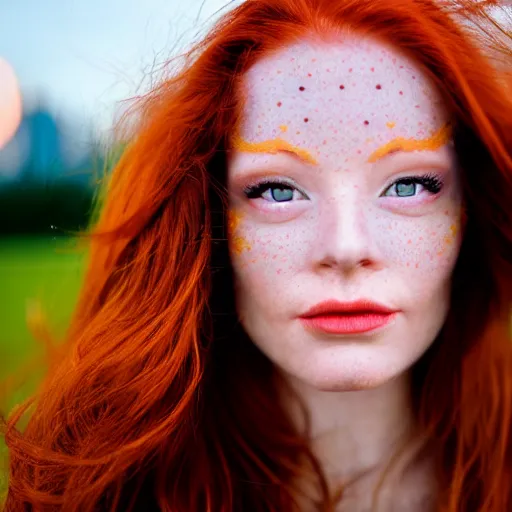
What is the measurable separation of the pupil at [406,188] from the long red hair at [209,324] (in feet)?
0.36

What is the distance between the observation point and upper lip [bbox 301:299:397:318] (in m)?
0.87

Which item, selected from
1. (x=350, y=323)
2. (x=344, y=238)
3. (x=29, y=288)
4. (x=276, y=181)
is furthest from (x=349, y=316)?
(x=29, y=288)

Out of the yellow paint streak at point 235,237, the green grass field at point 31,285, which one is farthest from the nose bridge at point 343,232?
the green grass field at point 31,285

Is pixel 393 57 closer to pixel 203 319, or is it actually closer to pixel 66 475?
pixel 203 319

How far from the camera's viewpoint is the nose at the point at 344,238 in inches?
33.4

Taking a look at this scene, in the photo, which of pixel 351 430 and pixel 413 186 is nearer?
pixel 413 186

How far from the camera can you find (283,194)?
91 cm

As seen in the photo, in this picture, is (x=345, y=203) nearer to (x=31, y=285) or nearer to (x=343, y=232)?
(x=343, y=232)

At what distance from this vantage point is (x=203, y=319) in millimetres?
1040

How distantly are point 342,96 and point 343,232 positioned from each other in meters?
0.18

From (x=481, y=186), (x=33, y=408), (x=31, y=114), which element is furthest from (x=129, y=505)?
(x=31, y=114)

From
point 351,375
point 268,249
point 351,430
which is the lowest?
point 351,430

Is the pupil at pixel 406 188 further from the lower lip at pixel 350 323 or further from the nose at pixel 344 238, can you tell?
the lower lip at pixel 350 323

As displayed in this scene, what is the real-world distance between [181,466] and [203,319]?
24 cm
